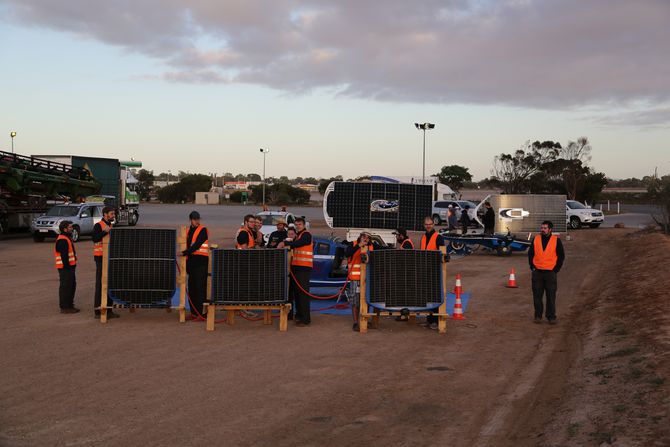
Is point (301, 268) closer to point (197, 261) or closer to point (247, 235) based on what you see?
point (247, 235)

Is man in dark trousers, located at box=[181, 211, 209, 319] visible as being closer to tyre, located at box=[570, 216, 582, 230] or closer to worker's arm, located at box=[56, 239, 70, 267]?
worker's arm, located at box=[56, 239, 70, 267]

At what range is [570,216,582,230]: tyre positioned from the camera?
135ft

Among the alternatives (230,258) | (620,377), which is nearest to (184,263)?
(230,258)

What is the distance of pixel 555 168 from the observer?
8025 cm

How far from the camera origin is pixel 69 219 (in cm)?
3012

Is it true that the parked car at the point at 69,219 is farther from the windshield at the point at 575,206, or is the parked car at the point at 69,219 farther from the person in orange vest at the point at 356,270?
the windshield at the point at 575,206

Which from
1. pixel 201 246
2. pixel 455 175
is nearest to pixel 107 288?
pixel 201 246

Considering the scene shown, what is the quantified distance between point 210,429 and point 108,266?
6226mm

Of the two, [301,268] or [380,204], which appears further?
[380,204]

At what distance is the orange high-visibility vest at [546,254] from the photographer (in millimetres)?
11992

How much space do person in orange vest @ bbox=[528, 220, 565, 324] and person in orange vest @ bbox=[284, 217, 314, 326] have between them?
3742 millimetres

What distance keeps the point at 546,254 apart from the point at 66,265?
8.33 meters

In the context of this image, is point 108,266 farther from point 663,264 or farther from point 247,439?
point 663,264

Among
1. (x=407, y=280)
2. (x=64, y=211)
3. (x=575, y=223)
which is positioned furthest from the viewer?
(x=575, y=223)
